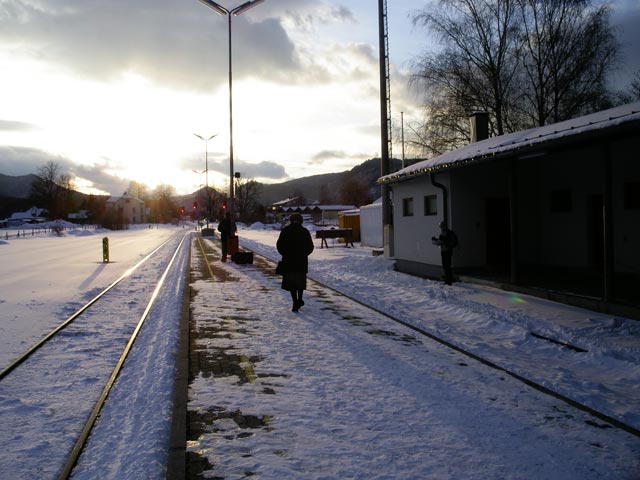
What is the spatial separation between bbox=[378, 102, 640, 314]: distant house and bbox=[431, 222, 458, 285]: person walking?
3.32 ft

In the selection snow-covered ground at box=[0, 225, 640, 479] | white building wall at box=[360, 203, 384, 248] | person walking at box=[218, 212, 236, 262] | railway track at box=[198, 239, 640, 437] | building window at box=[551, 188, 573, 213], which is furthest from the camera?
white building wall at box=[360, 203, 384, 248]

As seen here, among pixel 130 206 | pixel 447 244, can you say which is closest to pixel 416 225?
pixel 447 244

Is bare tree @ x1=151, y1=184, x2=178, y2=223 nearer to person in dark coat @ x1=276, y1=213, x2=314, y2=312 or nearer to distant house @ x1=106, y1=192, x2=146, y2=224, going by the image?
distant house @ x1=106, y1=192, x2=146, y2=224

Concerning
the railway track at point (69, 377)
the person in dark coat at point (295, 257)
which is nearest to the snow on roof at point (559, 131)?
the person in dark coat at point (295, 257)

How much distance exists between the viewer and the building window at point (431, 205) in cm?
1475

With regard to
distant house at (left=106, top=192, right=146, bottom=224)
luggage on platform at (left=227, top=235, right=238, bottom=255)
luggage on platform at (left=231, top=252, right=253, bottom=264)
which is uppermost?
distant house at (left=106, top=192, right=146, bottom=224)

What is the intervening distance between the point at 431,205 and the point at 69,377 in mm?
11527

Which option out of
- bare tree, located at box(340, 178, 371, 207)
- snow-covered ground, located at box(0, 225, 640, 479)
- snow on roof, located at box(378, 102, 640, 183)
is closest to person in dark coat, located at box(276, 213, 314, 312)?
snow-covered ground, located at box(0, 225, 640, 479)

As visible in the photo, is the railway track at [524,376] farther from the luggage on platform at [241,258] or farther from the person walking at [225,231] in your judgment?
the person walking at [225,231]

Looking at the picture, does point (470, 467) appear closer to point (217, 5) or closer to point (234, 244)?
point (234, 244)

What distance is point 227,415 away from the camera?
4457 millimetres

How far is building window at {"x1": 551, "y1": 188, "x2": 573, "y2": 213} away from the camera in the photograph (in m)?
13.3

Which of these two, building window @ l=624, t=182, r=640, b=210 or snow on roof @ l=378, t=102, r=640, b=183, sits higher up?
snow on roof @ l=378, t=102, r=640, b=183

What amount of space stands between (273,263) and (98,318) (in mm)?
11301
